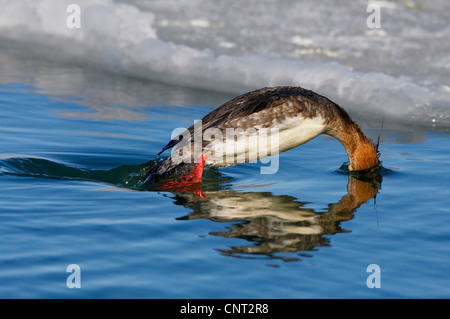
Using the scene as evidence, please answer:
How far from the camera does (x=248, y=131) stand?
5.97 meters

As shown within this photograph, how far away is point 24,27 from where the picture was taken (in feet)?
39.2

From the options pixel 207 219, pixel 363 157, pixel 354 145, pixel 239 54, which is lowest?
pixel 207 219

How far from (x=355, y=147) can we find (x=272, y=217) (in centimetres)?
194

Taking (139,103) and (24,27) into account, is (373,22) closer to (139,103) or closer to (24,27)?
(139,103)

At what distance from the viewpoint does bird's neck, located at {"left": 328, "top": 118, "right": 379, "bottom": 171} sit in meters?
6.70

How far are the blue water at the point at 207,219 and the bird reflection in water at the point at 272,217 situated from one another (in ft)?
0.05

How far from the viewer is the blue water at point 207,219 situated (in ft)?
12.6

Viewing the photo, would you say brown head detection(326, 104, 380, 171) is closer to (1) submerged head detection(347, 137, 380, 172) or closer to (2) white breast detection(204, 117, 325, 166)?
(1) submerged head detection(347, 137, 380, 172)

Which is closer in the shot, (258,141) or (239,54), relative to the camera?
(258,141)

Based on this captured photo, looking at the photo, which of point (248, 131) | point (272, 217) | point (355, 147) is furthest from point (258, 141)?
point (355, 147)

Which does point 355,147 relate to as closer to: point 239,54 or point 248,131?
point 248,131

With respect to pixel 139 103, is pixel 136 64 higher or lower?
higher
